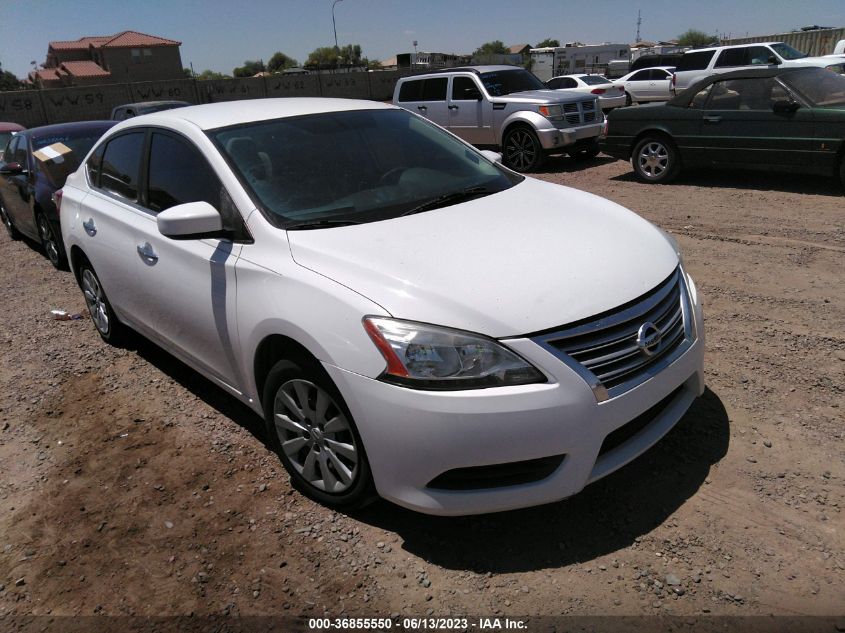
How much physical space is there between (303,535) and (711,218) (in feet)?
20.9

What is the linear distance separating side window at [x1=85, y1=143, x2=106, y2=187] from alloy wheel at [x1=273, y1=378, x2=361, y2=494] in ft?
9.10

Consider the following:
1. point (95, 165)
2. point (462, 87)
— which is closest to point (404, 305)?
point (95, 165)

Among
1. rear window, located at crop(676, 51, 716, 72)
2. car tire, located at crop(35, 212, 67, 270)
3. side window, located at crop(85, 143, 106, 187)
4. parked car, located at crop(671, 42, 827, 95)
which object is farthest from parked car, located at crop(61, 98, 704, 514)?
rear window, located at crop(676, 51, 716, 72)

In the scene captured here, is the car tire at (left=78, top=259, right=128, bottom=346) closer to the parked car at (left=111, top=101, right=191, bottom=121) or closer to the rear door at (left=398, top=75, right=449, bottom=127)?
the rear door at (left=398, top=75, right=449, bottom=127)

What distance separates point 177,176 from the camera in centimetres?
360

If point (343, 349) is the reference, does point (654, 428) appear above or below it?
below

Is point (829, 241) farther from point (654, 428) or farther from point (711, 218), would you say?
point (654, 428)

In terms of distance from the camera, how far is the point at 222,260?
310cm

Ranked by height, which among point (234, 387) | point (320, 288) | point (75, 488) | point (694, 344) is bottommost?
point (75, 488)

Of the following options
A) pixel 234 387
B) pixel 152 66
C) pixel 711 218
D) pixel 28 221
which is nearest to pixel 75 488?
pixel 234 387

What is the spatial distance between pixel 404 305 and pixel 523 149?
9.73 meters

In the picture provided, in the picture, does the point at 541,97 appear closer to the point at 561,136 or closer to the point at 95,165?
the point at 561,136

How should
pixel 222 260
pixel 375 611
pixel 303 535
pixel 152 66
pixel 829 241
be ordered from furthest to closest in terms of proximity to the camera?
1. pixel 152 66
2. pixel 829 241
3. pixel 222 260
4. pixel 303 535
5. pixel 375 611

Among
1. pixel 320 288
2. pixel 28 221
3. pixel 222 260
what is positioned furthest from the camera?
pixel 28 221
